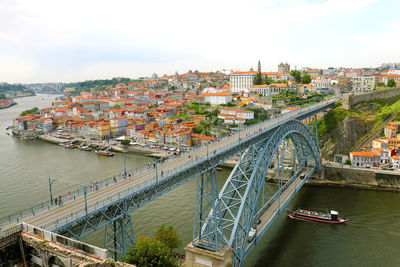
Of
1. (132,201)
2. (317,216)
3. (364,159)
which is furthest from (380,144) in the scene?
(132,201)

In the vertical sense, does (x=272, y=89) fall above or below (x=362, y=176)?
above

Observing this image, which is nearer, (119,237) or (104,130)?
(119,237)

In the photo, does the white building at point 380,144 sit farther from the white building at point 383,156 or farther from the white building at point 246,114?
the white building at point 246,114

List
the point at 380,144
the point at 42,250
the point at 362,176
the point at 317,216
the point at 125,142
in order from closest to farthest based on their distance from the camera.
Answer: the point at 42,250
the point at 317,216
the point at 362,176
the point at 380,144
the point at 125,142

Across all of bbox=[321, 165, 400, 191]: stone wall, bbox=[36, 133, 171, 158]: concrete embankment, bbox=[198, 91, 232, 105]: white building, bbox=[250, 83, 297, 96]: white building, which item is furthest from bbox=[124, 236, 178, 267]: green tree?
bbox=[250, 83, 297, 96]: white building

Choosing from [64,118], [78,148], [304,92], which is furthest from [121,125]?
[304,92]

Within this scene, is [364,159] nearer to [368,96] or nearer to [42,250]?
[368,96]
